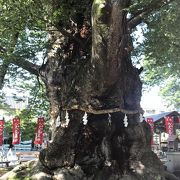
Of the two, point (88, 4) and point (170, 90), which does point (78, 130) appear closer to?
point (88, 4)

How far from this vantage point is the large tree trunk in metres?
7.99

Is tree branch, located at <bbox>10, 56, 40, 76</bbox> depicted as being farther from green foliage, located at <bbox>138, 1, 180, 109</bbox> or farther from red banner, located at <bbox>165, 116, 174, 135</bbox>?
red banner, located at <bbox>165, 116, 174, 135</bbox>

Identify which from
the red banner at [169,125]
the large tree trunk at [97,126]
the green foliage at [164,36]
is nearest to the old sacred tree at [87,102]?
the large tree trunk at [97,126]

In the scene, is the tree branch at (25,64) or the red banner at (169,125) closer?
the tree branch at (25,64)

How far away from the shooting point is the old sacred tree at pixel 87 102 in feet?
24.6

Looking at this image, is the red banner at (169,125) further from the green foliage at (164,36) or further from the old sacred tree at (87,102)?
the old sacred tree at (87,102)

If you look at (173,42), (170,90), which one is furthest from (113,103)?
(170,90)

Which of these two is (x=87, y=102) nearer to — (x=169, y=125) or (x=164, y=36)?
(x=164, y=36)

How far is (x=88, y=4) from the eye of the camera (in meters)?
8.35

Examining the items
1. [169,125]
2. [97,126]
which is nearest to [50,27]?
[97,126]

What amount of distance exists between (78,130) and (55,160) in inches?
40.6

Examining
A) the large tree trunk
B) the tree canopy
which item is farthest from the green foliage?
the large tree trunk

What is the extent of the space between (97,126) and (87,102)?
915 millimetres

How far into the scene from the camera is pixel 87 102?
806 centimetres
